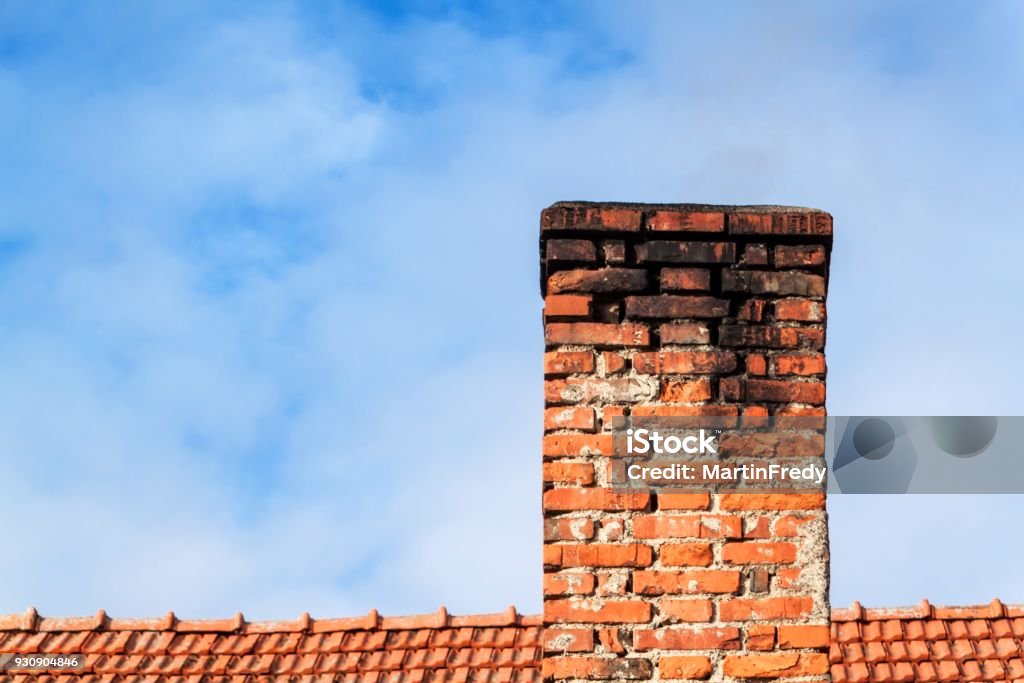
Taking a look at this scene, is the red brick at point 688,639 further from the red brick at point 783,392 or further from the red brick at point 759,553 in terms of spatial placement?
the red brick at point 783,392

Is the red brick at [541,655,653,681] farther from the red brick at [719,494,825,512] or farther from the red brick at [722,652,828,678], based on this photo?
the red brick at [719,494,825,512]

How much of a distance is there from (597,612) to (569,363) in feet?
2.31

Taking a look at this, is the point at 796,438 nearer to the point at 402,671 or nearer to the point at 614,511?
the point at 614,511

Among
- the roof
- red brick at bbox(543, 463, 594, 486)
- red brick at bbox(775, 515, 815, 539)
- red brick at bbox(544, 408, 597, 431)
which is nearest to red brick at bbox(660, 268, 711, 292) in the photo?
red brick at bbox(544, 408, 597, 431)

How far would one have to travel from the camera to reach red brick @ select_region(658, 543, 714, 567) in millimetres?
3037

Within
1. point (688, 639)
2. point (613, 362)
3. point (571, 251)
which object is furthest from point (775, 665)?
point (571, 251)

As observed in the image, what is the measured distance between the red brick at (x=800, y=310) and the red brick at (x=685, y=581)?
0.77 meters

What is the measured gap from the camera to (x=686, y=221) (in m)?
3.27

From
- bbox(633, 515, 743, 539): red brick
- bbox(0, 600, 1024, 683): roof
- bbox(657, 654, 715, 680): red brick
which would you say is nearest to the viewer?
bbox(657, 654, 715, 680): red brick

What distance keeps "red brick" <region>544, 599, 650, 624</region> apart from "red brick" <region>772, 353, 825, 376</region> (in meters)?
0.79

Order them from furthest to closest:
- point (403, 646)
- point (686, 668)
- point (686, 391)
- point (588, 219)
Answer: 1. point (403, 646)
2. point (588, 219)
3. point (686, 391)
4. point (686, 668)

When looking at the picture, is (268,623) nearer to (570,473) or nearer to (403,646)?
(403,646)

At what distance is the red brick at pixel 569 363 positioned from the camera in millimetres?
3199

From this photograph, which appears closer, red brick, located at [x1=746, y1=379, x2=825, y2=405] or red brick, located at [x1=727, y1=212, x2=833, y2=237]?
red brick, located at [x1=746, y1=379, x2=825, y2=405]
